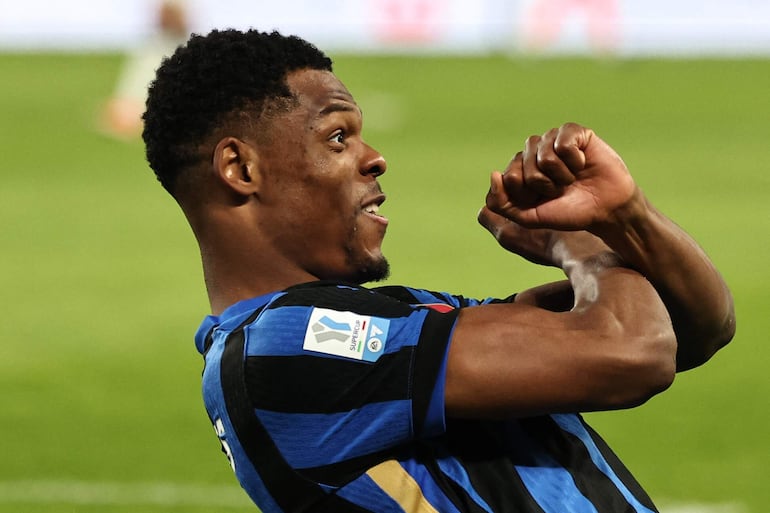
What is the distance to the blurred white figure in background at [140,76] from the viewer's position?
20.4 metres

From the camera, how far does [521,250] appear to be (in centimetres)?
398

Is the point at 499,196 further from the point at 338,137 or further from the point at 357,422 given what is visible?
the point at 357,422

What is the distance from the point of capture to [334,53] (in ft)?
85.0

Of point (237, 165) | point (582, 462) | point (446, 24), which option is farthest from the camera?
point (446, 24)

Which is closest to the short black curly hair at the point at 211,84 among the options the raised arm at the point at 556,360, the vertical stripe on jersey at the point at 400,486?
the raised arm at the point at 556,360

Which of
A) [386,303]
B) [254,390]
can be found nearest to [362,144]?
[386,303]

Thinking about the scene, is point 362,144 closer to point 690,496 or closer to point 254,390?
point 254,390

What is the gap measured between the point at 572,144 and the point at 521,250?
0.68 meters

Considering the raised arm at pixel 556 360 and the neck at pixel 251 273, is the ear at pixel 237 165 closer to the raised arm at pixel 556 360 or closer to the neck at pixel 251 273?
the neck at pixel 251 273

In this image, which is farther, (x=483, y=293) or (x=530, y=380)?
(x=483, y=293)

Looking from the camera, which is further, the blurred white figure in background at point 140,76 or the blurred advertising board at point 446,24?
the blurred advertising board at point 446,24

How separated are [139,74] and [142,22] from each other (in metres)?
4.14

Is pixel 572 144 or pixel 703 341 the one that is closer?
pixel 572 144

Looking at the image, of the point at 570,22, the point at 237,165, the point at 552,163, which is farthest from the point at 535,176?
the point at 570,22
